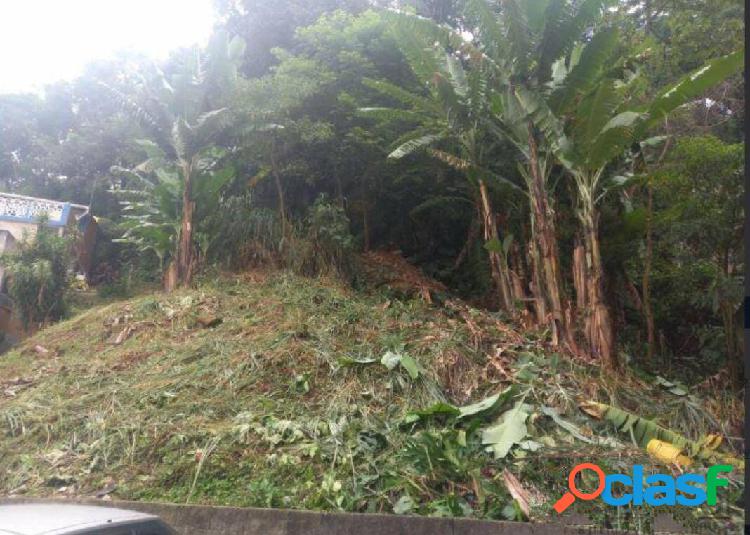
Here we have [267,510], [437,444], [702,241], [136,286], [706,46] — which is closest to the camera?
[267,510]

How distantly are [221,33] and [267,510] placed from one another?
9.59 m

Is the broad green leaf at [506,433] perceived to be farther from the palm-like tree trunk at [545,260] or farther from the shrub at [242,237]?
the shrub at [242,237]

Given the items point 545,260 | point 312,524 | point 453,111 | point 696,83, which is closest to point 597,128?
point 696,83

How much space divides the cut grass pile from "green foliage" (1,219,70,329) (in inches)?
140

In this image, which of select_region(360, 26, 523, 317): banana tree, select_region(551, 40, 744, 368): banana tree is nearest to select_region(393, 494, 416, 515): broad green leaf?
select_region(551, 40, 744, 368): banana tree

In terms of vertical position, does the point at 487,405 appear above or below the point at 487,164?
below

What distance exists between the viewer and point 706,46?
10469mm

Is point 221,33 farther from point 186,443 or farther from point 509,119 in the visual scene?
point 186,443

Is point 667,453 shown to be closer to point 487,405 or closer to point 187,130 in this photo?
point 487,405

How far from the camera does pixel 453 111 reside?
9734 millimetres

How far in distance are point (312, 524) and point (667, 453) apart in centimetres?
314

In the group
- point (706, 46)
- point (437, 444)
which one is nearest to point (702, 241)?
point (706, 46)

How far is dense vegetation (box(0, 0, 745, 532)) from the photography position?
329 inches

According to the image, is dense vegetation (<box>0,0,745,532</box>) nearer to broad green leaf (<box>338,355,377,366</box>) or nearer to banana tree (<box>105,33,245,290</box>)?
banana tree (<box>105,33,245,290</box>)
